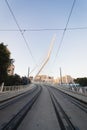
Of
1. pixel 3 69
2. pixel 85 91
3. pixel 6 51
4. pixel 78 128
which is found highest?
pixel 6 51

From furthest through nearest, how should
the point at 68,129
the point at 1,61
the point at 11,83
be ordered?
the point at 11,83 < the point at 1,61 < the point at 68,129

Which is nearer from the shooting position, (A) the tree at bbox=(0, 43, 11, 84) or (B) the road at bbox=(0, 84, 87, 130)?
(B) the road at bbox=(0, 84, 87, 130)

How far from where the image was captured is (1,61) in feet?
124

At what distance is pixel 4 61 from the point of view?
127 ft

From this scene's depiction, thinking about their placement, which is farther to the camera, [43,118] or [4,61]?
[4,61]

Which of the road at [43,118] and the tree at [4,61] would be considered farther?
the tree at [4,61]

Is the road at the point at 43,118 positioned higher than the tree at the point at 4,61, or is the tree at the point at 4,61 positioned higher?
the tree at the point at 4,61

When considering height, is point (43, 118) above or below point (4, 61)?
below

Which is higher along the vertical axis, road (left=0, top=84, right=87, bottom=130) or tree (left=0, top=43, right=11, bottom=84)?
tree (left=0, top=43, right=11, bottom=84)

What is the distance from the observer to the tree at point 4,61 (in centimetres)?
3794

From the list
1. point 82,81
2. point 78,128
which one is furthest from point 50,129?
point 82,81

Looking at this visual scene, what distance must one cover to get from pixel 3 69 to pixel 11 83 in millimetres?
12413

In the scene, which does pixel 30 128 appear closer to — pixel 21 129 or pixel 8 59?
pixel 21 129

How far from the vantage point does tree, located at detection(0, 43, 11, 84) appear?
37.9m
